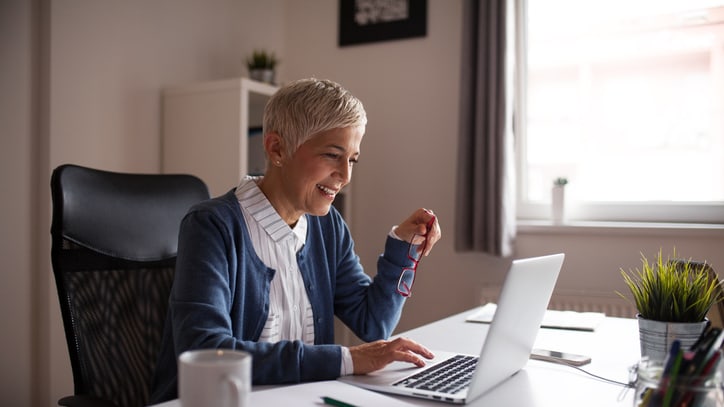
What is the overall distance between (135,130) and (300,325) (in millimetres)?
1601

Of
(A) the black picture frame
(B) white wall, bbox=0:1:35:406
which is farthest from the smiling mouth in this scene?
(A) the black picture frame

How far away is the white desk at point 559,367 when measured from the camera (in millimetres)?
927

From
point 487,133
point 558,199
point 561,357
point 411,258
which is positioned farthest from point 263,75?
point 561,357

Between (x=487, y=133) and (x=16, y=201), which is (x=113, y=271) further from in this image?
(x=487, y=133)

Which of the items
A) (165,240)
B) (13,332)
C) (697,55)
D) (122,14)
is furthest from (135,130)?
(697,55)

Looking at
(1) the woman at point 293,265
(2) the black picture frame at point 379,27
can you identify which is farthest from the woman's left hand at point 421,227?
(2) the black picture frame at point 379,27

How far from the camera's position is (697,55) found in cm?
256

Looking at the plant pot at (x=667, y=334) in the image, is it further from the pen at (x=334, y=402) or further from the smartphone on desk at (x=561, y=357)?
the pen at (x=334, y=402)

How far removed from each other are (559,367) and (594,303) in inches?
60.6

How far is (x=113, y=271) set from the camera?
1370 mm

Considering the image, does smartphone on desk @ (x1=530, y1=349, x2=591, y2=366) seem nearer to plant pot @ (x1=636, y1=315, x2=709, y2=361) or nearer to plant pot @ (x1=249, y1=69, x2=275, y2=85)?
plant pot @ (x1=636, y1=315, x2=709, y2=361)

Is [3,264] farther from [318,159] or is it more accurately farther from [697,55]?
[697,55]

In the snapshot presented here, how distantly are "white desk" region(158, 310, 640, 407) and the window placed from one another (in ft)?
3.82

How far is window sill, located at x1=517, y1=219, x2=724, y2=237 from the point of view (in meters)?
2.40
